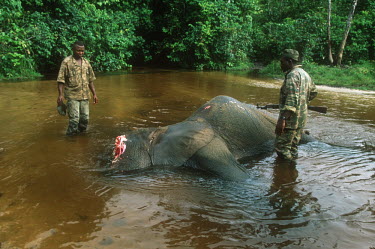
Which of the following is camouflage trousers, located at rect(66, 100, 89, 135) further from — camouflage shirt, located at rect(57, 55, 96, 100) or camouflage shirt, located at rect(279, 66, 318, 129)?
camouflage shirt, located at rect(279, 66, 318, 129)

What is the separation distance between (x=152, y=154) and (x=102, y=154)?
2.90 feet

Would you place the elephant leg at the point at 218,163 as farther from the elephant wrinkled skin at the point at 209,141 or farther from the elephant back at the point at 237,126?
the elephant back at the point at 237,126

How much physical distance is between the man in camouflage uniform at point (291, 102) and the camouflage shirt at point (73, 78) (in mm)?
3442

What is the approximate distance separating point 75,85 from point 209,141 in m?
2.77

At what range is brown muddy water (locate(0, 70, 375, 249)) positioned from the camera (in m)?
2.76

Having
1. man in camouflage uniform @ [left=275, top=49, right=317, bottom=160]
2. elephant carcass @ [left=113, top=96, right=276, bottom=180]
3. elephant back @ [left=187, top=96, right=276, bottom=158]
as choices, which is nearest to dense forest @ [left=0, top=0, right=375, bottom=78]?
elephant carcass @ [left=113, top=96, right=276, bottom=180]

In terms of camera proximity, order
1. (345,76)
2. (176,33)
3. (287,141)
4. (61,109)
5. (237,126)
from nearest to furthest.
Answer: (287,141), (237,126), (61,109), (345,76), (176,33)

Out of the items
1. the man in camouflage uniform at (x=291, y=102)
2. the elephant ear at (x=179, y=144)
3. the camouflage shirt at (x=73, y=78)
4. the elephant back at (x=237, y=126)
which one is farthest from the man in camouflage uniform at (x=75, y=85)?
the man in camouflage uniform at (x=291, y=102)

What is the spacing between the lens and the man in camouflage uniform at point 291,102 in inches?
167

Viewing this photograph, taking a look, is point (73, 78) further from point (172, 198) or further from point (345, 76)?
point (345, 76)

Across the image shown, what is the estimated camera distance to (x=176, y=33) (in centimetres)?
1969

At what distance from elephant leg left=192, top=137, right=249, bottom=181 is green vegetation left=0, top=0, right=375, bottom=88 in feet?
30.6

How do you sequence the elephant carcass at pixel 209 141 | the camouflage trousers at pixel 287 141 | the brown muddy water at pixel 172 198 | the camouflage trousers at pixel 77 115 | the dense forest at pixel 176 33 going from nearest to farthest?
the brown muddy water at pixel 172 198
the elephant carcass at pixel 209 141
the camouflage trousers at pixel 287 141
the camouflage trousers at pixel 77 115
the dense forest at pixel 176 33

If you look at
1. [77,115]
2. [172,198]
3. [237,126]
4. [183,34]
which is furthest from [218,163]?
[183,34]
